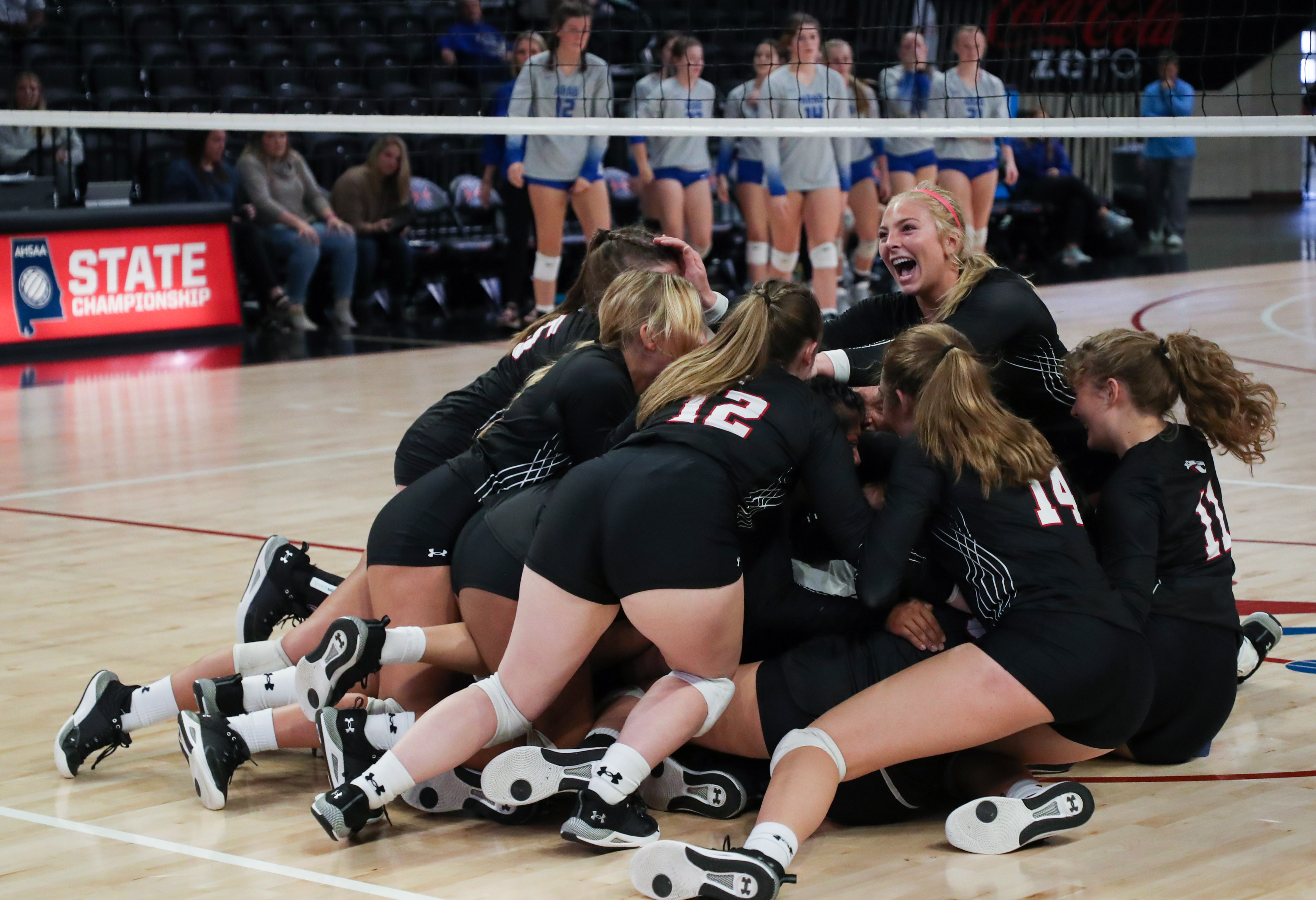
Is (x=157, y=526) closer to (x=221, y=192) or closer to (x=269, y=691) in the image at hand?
(x=269, y=691)

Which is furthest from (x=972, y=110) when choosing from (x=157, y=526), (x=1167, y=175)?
(x=157, y=526)

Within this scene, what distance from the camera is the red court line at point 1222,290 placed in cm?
953

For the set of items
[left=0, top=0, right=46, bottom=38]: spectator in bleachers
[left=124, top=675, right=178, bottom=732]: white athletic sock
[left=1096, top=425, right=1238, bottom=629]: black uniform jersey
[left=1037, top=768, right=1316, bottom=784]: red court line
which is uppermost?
[left=0, top=0, right=46, bottom=38]: spectator in bleachers

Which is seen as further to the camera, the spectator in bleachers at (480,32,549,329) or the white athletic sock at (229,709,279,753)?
the spectator in bleachers at (480,32,549,329)

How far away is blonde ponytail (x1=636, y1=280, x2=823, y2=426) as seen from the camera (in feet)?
10.9

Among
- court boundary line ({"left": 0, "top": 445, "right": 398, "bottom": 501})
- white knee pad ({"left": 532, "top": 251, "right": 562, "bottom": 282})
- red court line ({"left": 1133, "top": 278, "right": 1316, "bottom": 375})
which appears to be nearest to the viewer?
court boundary line ({"left": 0, "top": 445, "right": 398, "bottom": 501})

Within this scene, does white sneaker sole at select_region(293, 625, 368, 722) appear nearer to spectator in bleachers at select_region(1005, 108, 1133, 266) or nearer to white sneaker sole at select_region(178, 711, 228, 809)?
white sneaker sole at select_region(178, 711, 228, 809)

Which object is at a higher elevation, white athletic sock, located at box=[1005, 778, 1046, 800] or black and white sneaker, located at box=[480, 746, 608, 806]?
black and white sneaker, located at box=[480, 746, 608, 806]

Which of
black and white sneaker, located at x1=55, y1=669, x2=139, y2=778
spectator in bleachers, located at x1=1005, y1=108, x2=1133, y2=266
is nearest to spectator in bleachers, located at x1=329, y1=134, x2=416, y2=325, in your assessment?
spectator in bleachers, located at x1=1005, y1=108, x2=1133, y2=266

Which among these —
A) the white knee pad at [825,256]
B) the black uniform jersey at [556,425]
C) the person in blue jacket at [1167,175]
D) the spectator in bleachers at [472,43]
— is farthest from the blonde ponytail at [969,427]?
the person in blue jacket at [1167,175]

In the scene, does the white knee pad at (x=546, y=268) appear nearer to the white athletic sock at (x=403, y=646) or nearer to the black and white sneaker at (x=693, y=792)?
the white athletic sock at (x=403, y=646)

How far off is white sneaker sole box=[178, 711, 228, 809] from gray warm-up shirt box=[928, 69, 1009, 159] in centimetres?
818

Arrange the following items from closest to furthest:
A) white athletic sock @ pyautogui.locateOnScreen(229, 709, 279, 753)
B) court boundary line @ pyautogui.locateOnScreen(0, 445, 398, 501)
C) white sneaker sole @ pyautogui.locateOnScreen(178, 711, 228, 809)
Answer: white sneaker sole @ pyautogui.locateOnScreen(178, 711, 228, 809)
white athletic sock @ pyautogui.locateOnScreen(229, 709, 279, 753)
court boundary line @ pyautogui.locateOnScreen(0, 445, 398, 501)

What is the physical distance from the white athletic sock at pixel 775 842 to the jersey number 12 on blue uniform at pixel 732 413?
753 millimetres
